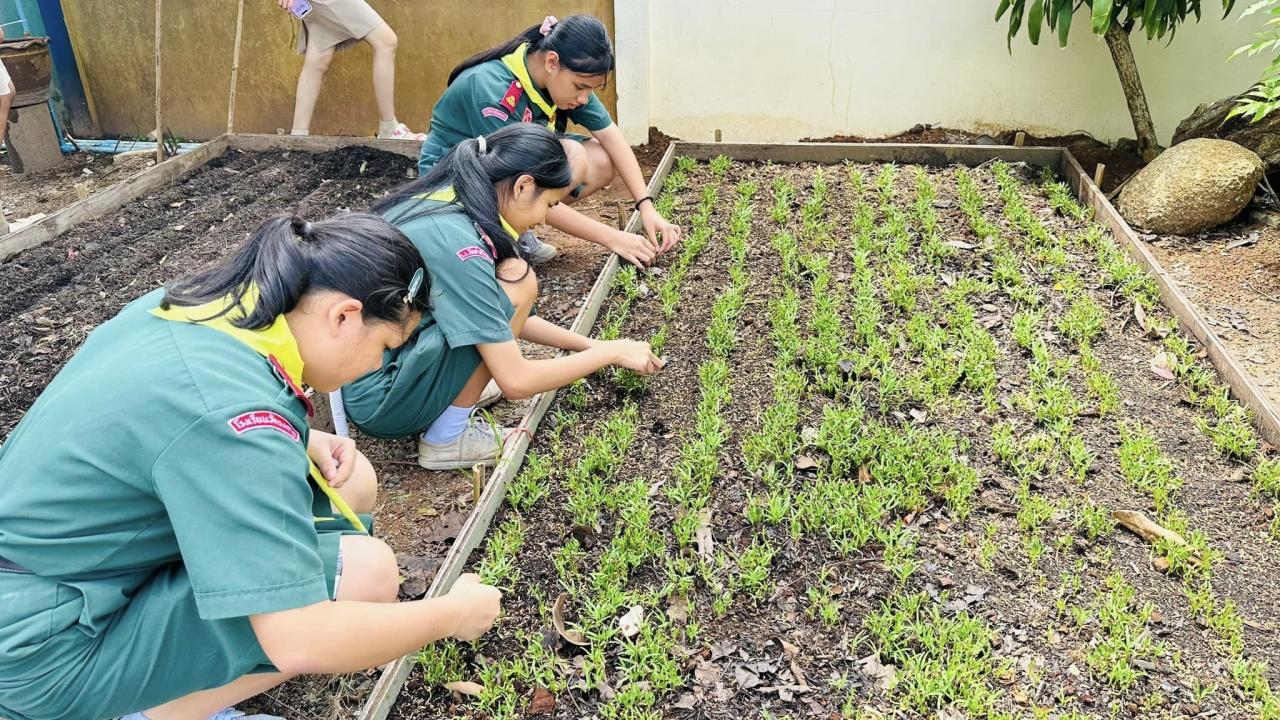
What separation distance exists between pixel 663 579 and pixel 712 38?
4295mm

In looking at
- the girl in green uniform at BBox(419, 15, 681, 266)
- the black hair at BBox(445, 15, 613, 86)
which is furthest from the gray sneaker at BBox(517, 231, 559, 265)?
the black hair at BBox(445, 15, 613, 86)

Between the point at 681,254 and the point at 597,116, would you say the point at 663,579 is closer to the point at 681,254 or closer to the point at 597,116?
the point at 681,254

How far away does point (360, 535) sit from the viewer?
2248 mm

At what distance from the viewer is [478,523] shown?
9.39 ft

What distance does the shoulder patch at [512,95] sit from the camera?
397 centimetres

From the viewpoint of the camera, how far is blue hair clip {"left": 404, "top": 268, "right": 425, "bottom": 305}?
1922mm

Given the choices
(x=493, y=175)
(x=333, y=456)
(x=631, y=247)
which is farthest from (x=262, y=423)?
(x=631, y=247)

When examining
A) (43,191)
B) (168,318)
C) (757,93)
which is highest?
(168,318)

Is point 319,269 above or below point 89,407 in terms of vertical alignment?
above

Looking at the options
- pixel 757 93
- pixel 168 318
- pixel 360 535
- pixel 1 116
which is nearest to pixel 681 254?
pixel 757 93

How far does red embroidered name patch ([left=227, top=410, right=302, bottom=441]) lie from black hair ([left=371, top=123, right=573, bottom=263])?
4.18 ft

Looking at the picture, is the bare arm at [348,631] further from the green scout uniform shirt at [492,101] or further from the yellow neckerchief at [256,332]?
the green scout uniform shirt at [492,101]

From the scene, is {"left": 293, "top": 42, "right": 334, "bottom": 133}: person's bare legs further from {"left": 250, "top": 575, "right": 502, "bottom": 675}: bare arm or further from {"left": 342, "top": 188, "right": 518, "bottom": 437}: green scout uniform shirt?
{"left": 250, "top": 575, "right": 502, "bottom": 675}: bare arm

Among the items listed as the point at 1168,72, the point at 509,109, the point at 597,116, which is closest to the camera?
the point at 509,109
